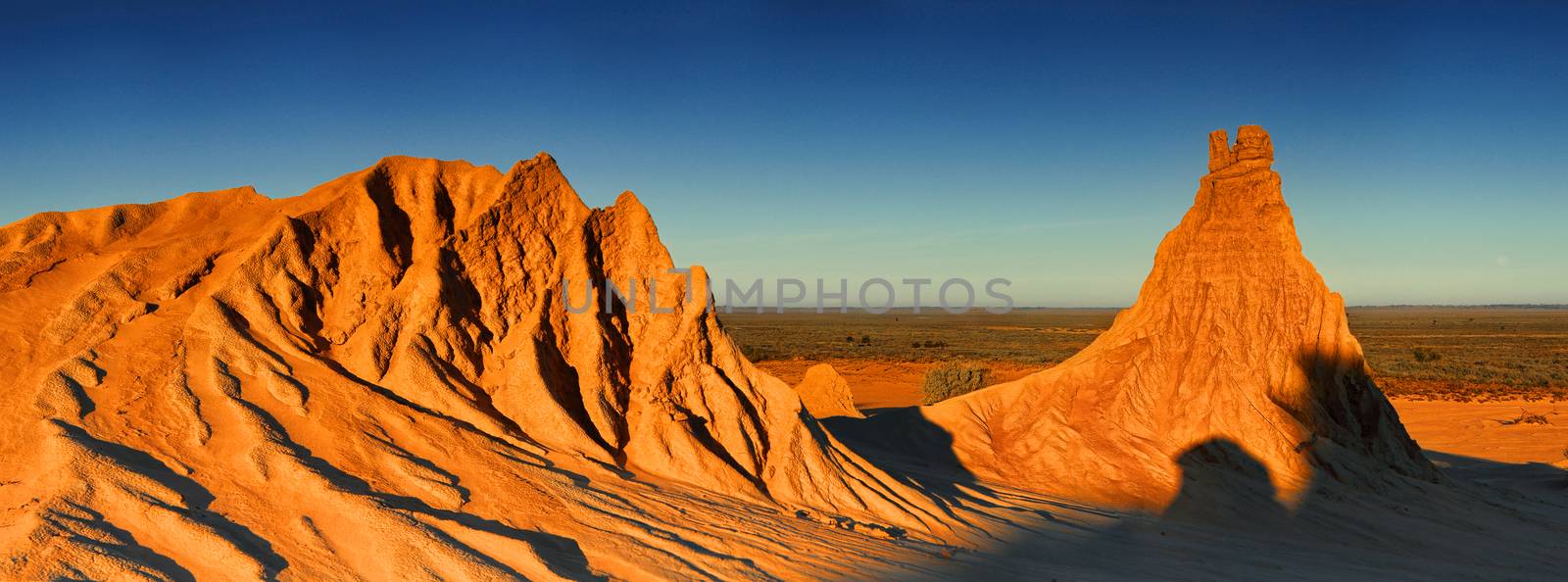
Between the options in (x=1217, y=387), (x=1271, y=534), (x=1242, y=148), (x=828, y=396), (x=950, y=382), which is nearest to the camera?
(x=1271, y=534)

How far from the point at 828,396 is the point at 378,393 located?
14171 millimetres

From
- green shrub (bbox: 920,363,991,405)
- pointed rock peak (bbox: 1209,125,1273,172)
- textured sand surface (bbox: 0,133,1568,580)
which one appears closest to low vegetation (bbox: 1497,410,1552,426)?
textured sand surface (bbox: 0,133,1568,580)

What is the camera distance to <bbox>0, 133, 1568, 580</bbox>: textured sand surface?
252 inches

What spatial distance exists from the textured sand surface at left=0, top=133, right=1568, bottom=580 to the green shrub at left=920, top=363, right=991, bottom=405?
538 inches

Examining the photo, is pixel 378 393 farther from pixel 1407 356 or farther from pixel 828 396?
pixel 1407 356

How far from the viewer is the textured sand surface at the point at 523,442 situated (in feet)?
21.0

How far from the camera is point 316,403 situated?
776cm

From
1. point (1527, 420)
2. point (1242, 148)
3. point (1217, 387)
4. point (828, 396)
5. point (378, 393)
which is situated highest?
point (1242, 148)

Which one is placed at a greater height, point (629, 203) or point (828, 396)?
point (629, 203)

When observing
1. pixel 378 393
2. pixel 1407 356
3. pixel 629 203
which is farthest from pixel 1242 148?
pixel 1407 356

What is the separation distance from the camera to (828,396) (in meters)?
21.2

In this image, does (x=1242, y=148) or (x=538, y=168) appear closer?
(x=538, y=168)

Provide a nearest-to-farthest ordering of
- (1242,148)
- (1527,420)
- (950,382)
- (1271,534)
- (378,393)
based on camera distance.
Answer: (378,393), (1271,534), (1242,148), (1527,420), (950,382)

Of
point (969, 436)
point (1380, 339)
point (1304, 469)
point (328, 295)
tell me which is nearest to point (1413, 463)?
point (1304, 469)
